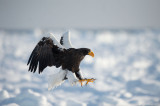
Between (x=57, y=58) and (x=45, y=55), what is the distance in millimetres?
146

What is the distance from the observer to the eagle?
2396mm

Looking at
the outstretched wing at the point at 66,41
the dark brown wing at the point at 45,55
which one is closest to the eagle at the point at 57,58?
the dark brown wing at the point at 45,55

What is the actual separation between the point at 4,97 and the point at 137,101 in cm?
165

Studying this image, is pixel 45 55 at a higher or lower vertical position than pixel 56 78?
higher

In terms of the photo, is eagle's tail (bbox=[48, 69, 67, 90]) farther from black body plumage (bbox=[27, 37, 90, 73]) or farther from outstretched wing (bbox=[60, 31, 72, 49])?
outstretched wing (bbox=[60, 31, 72, 49])

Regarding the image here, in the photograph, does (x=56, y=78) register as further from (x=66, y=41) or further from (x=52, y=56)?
(x=66, y=41)

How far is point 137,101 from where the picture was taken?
293cm

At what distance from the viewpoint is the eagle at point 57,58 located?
2.40 metres

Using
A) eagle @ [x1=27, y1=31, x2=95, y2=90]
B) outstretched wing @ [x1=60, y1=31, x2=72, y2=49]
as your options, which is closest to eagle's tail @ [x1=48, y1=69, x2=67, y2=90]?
eagle @ [x1=27, y1=31, x2=95, y2=90]

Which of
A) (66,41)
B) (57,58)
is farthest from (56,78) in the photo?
(66,41)

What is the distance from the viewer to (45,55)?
7.86 ft

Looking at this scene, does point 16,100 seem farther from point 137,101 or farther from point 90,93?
point 137,101

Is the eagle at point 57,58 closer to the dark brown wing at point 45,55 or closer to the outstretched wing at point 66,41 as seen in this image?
the dark brown wing at point 45,55

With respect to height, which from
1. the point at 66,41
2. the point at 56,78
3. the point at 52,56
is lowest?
the point at 56,78
